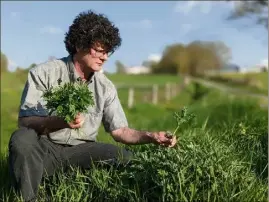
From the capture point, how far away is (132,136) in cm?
412

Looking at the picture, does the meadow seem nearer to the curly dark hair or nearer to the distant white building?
the curly dark hair

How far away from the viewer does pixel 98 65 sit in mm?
4082

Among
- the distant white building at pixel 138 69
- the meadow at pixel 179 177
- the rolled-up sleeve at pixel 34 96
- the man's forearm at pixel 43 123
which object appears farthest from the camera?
the distant white building at pixel 138 69

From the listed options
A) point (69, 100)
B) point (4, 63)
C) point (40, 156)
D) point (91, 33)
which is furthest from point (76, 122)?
point (4, 63)

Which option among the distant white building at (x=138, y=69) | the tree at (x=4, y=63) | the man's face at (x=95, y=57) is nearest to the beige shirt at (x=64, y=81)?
the man's face at (x=95, y=57)

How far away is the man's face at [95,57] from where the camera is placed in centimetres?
406

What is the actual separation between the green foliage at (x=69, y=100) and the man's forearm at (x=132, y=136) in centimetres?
58

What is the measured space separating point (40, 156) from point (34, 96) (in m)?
0.44

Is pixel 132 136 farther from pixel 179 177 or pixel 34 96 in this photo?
pixel 179 177

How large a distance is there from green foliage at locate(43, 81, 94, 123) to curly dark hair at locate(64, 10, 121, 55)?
2.20 ft

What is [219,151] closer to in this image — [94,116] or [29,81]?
[94,116]

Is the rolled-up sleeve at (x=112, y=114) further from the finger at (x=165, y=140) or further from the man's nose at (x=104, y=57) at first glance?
the finger at (x=165, y=140)

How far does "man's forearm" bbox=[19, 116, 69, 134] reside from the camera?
3646mm

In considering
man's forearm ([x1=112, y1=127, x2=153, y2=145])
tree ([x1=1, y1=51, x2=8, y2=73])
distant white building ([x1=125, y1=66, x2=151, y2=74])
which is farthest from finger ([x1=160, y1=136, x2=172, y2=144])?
distant white building ([x1=125, y1=66, x2=151, y2=74])
